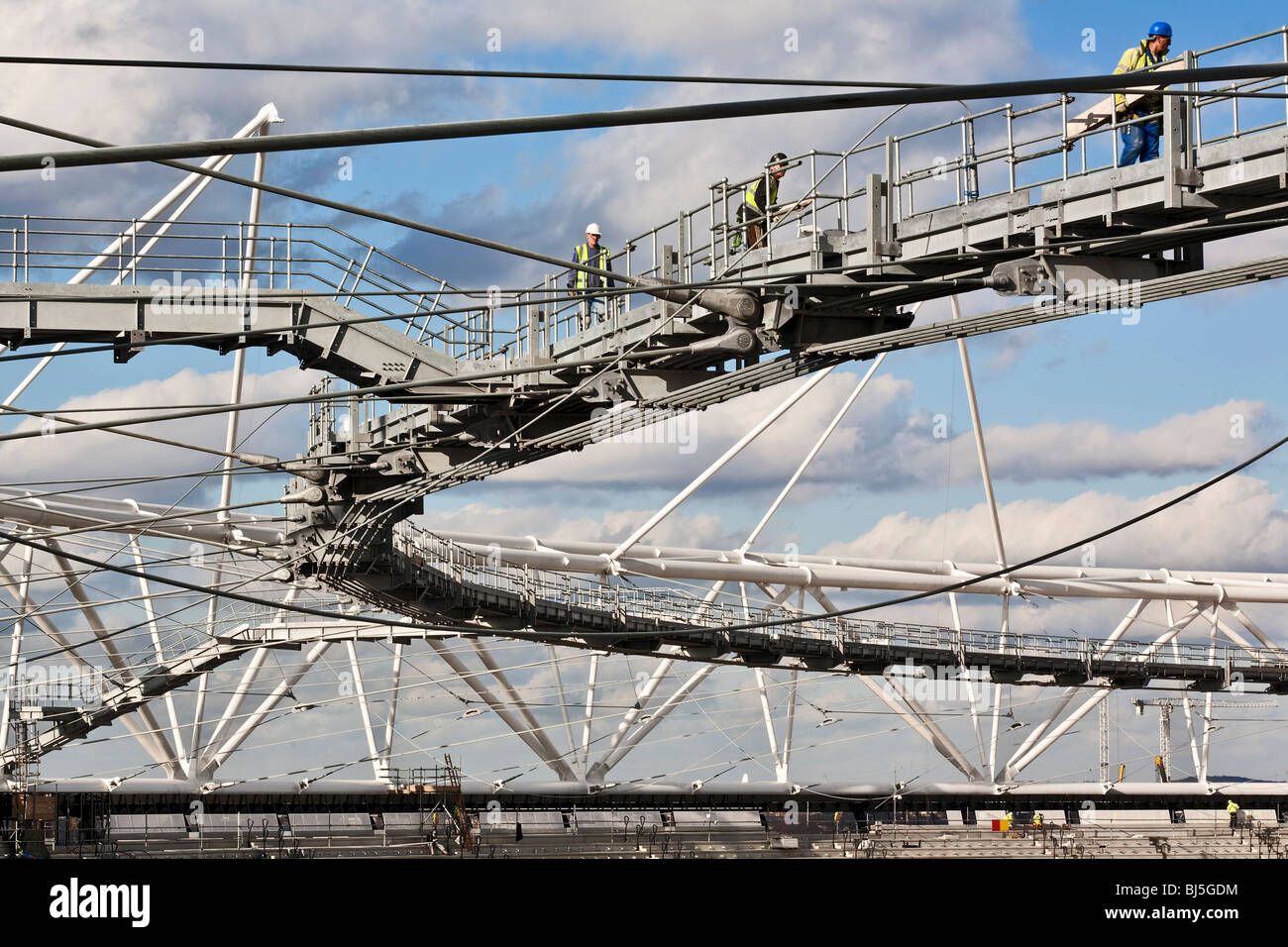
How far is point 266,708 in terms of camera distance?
39344 millimetres

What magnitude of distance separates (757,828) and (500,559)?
12.3 m

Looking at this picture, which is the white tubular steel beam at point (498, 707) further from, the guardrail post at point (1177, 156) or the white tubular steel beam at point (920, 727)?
the guardrail post at point (1177, 156)

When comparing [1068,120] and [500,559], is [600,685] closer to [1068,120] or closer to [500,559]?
[500,559]

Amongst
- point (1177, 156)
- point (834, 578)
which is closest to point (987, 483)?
point (834, 578)

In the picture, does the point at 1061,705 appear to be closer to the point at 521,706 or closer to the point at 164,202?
the point at 521,706

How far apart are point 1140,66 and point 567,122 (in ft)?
34.8

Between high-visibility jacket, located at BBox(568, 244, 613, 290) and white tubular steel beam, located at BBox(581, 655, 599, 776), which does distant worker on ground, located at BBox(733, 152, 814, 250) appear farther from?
white tubular steel beam, located at BBox(581, 655, 599, 776)

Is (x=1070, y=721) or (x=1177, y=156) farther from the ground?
(x=1177, y=156)

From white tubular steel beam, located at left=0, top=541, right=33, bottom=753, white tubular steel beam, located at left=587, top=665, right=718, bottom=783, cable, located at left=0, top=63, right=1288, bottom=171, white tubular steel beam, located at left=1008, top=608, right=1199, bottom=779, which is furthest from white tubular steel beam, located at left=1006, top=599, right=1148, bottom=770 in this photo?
cable, located at left=0, top=63, right=1288, bottom=171

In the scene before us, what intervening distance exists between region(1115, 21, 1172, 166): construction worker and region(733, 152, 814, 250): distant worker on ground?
4186 mm

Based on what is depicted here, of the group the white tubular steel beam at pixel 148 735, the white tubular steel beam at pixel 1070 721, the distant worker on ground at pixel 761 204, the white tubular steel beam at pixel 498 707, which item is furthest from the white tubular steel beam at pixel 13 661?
the white tubular steel beam at pixel 1070 721

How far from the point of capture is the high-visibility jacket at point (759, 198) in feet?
69.7

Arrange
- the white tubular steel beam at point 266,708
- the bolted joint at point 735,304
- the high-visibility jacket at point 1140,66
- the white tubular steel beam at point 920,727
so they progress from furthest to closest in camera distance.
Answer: the white tubular steel beam at point 920,727, the white tubular steel beam at point 266,708, the bolted joint at point 735,304, the high-visibility jacket at point 1140,66

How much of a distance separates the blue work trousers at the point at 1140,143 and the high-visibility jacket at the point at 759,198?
5034mm
